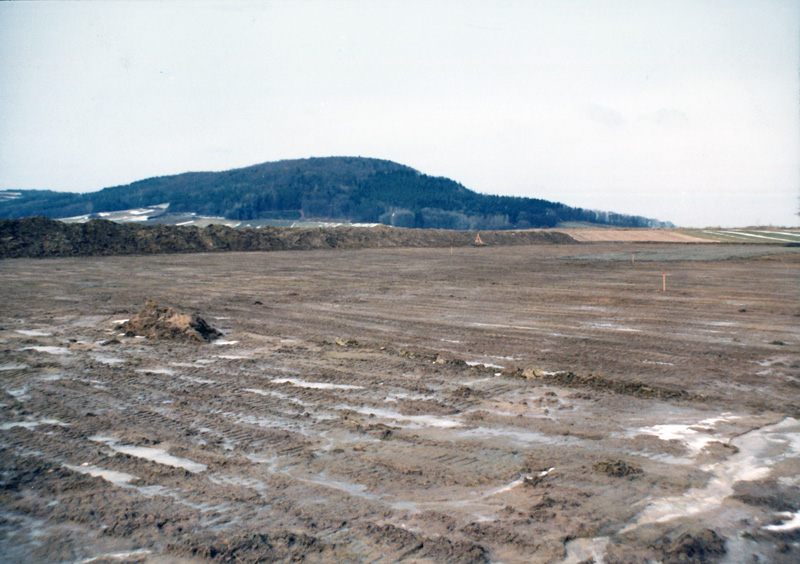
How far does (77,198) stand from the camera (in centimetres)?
15588

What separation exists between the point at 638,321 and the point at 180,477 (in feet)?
38.4

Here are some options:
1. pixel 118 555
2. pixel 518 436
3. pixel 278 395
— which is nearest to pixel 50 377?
pixel 278 395

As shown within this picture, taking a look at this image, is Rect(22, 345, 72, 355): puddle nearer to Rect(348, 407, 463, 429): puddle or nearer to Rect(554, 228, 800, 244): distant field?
Rect(348, 407, 463, 429): puddle

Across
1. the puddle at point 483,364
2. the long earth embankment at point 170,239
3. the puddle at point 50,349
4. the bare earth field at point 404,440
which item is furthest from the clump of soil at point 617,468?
the long earth embankment at point 170,239

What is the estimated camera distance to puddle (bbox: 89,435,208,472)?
5719 mm

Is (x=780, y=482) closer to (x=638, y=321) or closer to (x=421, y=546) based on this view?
(x=421, y=546)

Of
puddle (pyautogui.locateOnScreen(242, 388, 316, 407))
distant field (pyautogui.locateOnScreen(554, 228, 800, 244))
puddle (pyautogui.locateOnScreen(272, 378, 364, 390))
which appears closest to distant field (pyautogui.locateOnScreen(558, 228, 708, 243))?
distant field (pyautogui.locateOnScreen(554, 228, 800, 244))

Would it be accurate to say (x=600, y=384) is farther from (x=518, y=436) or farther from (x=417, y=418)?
(x=417, y=418)

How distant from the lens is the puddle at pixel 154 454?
5719 millimetres

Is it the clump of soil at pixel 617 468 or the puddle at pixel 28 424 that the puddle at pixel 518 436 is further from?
the puddle at pixel 28 424

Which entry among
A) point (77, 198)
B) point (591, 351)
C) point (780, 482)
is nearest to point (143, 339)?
point (591, 351)

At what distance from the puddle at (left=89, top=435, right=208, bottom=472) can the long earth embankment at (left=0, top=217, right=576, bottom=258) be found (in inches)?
1497

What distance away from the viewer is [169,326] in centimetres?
1214

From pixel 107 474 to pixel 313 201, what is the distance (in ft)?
482
